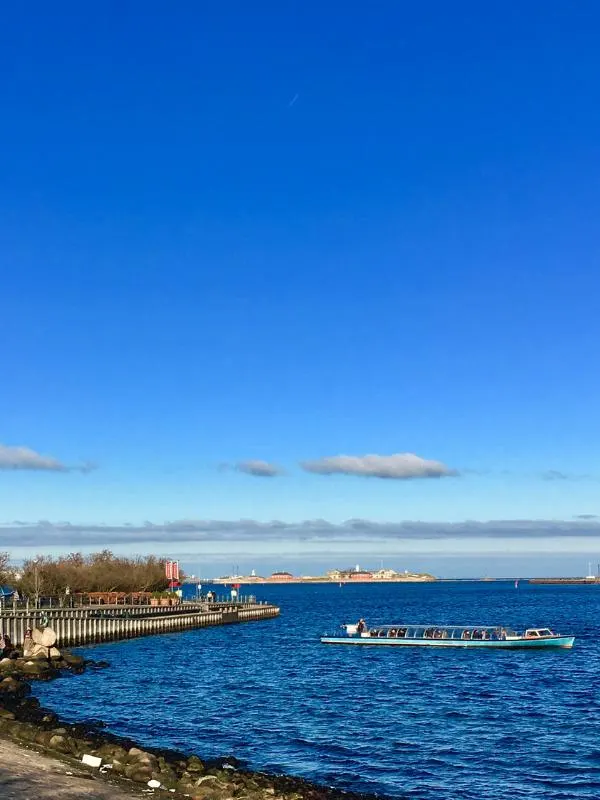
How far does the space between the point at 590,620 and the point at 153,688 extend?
121 meters

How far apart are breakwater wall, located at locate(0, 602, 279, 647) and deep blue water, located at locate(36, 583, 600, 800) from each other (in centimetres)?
567

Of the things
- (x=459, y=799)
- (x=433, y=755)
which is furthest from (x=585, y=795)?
(x=433, y=755)

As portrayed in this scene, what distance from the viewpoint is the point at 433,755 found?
155ft

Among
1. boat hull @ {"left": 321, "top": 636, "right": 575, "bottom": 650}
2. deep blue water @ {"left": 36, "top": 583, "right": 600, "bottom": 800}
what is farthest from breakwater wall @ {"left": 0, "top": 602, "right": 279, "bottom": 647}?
boat hull @ {"left": 321, "top": 636, "right": 575, "bottom": 650}

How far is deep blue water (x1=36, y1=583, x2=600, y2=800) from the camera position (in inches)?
1705

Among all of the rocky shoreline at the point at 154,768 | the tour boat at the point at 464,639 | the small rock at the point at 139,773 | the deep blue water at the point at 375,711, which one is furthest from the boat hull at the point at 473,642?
the small rock at the point at 139,773

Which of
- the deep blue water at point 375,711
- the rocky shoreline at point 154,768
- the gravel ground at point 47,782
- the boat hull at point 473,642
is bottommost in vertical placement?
the boat hull at point 473,642

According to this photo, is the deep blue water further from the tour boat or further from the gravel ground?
the gravel ground

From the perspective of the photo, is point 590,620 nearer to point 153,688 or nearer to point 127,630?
point 127,630

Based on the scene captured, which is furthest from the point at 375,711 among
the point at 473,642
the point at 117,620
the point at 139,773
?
the point at 117,620

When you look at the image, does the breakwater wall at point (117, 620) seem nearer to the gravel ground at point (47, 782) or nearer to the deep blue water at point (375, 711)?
the deep blue water at point (375, 711)

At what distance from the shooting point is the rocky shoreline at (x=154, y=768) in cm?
3372

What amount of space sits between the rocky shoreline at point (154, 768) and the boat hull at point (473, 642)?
70.3 m

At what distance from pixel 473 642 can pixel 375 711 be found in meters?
52.2
